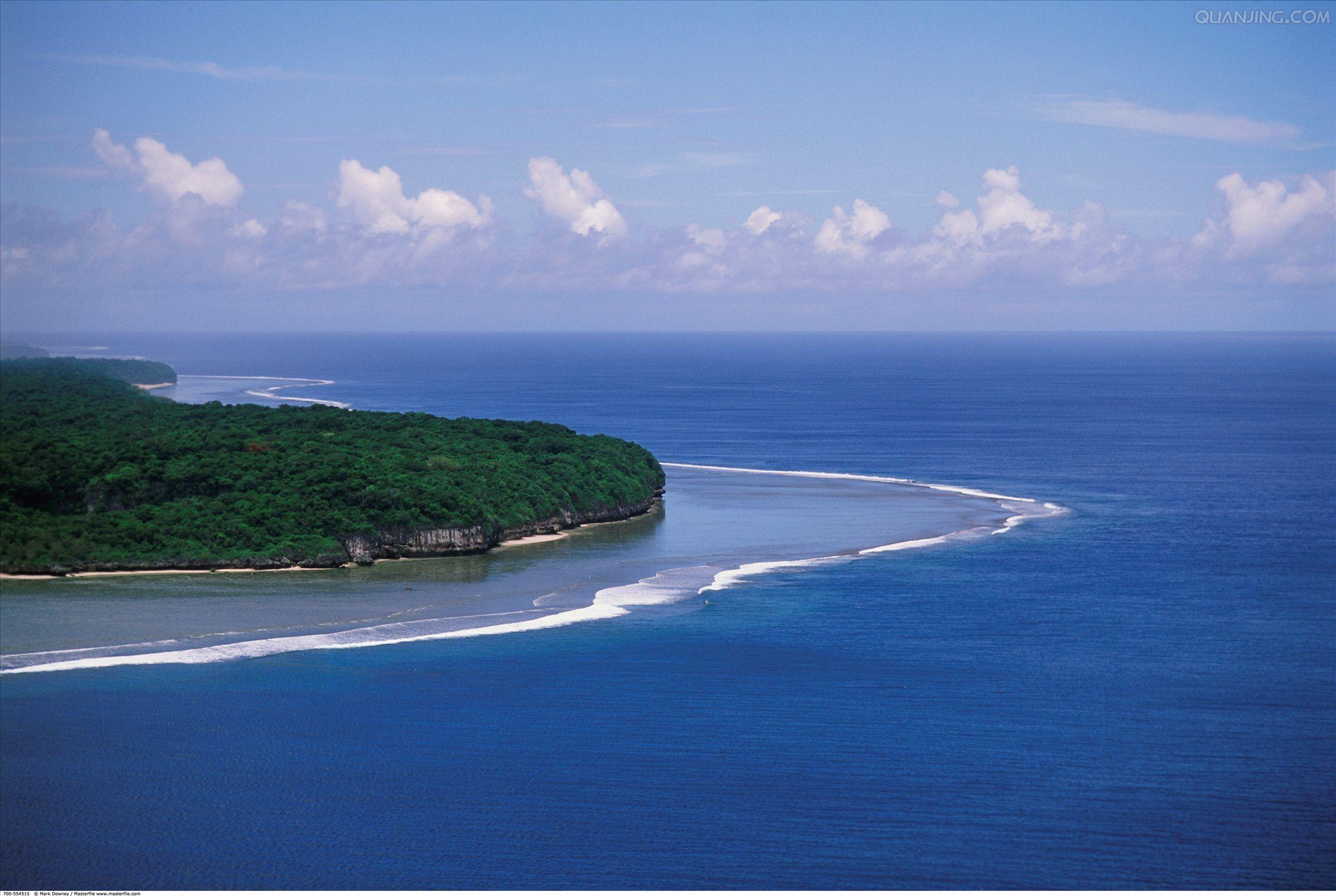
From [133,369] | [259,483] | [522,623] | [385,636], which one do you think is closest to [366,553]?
[259,483]

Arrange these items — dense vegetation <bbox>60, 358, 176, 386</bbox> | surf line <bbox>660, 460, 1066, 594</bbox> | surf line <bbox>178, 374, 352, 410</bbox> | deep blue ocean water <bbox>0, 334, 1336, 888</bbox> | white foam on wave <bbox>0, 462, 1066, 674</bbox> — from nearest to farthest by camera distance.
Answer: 1. deep blue ocean water <bbox>0, 334, 1336, 888</bbox>
2. white foam on wave <bbox>0, 462, 1066, 674</bbox>
3. surf line <bbox>660, 460, 1066, 594</bbox>
4. surf line <bbox>178, 374, 352, 410</bbox>
5. dense vegetation <bbox>60, 358, 176, 386</bbox>

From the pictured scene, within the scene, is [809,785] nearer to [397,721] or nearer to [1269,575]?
[397,721]

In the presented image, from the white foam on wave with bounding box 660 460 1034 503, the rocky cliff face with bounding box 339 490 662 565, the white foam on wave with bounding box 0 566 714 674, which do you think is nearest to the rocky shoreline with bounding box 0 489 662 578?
the rocky cliff face with bounding box 339 490 662 565

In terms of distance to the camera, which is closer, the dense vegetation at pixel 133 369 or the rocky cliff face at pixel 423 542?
the rocky cliff face at pixel 423 542

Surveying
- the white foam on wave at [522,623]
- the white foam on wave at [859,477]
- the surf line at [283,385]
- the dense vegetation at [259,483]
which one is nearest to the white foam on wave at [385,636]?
the white foam on wave at [522,623]

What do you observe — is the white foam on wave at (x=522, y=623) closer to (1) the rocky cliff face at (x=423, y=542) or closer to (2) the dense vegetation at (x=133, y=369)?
(1) the rocky cliff face at (x=423, y=542)

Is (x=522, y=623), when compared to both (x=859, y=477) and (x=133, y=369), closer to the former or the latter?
(x=859, y=477)

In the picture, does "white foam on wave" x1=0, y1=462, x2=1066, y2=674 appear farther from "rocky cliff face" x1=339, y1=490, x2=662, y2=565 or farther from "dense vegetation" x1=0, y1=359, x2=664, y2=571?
"dense vegetation" x1=0, y1=359, x2=664, y2=571
